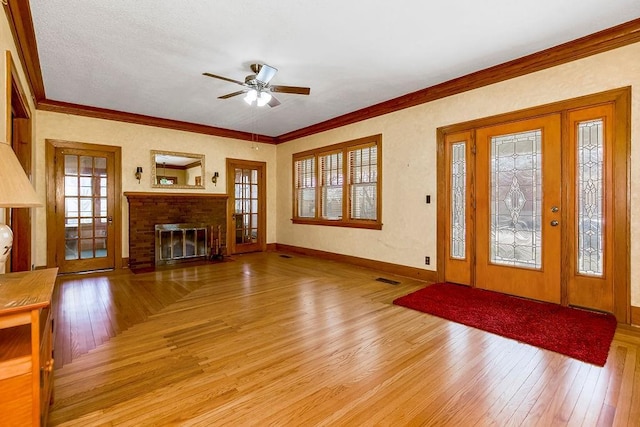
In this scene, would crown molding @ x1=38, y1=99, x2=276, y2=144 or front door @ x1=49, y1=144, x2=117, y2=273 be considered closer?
crown molding @ x1=38, y1=99, x2=276, y2=144

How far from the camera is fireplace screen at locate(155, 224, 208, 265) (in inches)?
235

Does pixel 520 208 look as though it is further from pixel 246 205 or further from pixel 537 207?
pixel 246 205

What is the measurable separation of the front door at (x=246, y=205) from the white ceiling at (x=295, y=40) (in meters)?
2.53

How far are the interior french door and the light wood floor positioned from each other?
0.82 metres

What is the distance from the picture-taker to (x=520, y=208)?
152 inches

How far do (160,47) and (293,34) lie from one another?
1.44 meters

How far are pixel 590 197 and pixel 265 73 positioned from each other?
12.2 feet

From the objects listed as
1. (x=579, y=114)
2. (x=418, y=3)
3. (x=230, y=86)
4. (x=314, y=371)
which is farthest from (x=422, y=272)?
(x=230, y=86)

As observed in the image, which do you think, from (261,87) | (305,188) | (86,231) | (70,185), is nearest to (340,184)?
(305,188)

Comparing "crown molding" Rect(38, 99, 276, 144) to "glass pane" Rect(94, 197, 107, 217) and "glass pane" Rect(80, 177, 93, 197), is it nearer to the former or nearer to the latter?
"glass pane" Rect(80, 177, 93, 197)

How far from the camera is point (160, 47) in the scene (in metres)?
3.37

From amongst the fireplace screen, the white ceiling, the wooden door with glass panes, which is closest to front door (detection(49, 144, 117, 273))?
the wooden door with glass panes

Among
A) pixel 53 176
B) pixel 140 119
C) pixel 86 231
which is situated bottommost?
pixel 86 231

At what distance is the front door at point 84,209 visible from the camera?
206 inches
